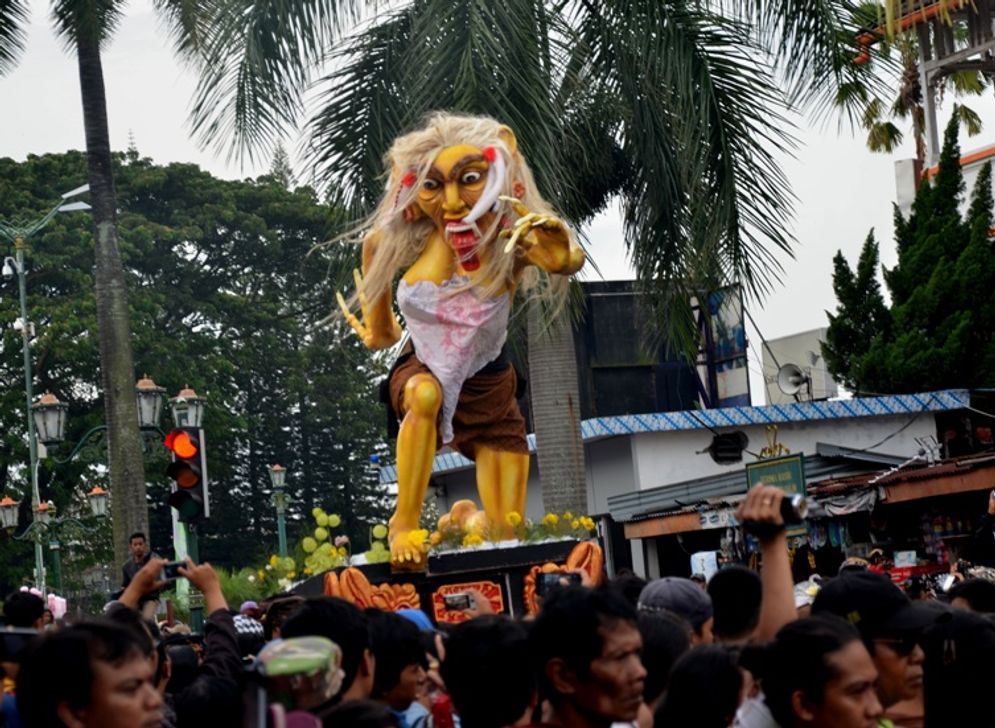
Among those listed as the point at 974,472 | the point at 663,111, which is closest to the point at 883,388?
the point at 974,472

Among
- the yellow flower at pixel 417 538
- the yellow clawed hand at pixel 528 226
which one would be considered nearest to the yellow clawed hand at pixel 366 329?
the yellow clawed hand at pixel 528 226

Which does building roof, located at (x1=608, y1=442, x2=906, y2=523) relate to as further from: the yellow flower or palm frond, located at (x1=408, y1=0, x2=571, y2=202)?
the yellow flower

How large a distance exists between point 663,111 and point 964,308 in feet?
38.5

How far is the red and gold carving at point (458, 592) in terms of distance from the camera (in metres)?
9.78

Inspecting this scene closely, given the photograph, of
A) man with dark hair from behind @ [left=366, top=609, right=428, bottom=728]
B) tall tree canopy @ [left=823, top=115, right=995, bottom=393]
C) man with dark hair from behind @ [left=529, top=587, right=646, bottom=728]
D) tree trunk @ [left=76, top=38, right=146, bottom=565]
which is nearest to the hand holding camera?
man with dark hair from behind @ [left=529, top=587, right=646, bottom=728]

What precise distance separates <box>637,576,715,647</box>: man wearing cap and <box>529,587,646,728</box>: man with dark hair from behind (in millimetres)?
1151

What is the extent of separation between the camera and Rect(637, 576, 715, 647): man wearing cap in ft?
19.1

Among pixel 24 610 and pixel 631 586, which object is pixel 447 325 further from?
pixel 631 586

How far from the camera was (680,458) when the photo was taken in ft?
85.6

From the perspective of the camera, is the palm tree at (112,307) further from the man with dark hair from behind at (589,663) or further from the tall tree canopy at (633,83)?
the man with dark hair from behind at (589,663)

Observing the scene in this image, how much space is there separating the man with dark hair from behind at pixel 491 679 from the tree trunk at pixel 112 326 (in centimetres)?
1291

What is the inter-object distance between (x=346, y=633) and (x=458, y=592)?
15.8 ft

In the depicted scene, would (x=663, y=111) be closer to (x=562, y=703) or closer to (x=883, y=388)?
(x=562, y=703)

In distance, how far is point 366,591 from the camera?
9547mm
